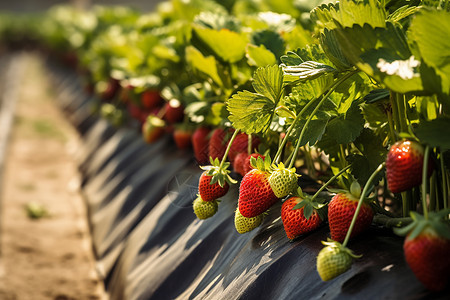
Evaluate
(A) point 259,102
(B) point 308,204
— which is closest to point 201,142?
(A) point 259,102

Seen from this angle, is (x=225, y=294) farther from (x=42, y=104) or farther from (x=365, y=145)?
(x=42, y=104)

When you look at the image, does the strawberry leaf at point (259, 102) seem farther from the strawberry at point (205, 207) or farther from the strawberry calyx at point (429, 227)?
the strawberry calyx at point (429, 227)

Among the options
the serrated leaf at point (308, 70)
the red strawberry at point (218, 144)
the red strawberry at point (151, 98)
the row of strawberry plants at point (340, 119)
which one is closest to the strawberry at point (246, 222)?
the row of strawberry plants at point (340, 119)

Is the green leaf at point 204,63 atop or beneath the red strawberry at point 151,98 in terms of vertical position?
atop

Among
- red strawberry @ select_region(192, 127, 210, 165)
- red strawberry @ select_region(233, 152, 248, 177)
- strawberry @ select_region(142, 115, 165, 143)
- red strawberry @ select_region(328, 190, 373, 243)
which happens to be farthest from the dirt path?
red strawberry @ select_region(328, 190, 373, 243)

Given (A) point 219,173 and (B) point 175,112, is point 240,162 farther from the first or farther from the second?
(B) point 175,112

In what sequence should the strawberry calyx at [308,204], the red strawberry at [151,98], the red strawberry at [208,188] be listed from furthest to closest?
1. the red strawberry at [151,98]
2. the red strawberry at [208,188]
3. the strawberry calyx at [308,204]
